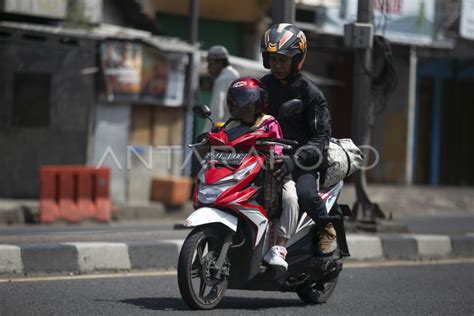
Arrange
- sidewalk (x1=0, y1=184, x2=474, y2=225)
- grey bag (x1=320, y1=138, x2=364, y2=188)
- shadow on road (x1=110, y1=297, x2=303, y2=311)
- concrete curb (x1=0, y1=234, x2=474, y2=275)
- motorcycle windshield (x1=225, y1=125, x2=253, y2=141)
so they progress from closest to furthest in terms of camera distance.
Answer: motorcycle windshield (x1=225, y1=125, x2=253, y2=141) → shadow on road (x1=110, y1=297, x2=303, y2=311) → grey bag (x1=320, y1=138, x2=364, y2=188) → concrete curb (x1=0, y1=234, x2=474, y2=275) → sidewalk (x1=0, y1=184, x2=474, y2=225)

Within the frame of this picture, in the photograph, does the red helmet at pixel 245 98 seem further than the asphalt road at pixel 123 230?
No

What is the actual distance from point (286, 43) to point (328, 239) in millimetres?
1376

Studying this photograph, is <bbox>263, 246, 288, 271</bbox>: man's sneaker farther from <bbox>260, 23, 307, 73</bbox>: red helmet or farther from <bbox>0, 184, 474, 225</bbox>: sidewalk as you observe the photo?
<bbox>0, 184, 474, 225</bbox>: sidewalk

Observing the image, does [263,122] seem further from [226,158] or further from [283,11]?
[283,11]

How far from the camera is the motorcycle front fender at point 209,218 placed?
641 cm

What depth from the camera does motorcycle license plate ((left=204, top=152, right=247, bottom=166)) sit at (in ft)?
21.9

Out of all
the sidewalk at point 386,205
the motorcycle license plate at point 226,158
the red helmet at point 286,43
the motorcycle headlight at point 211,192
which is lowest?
the sidewalk at point 386,205

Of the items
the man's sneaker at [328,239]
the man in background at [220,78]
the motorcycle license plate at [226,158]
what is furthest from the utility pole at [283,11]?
the motorcycle license plate at [226,158]

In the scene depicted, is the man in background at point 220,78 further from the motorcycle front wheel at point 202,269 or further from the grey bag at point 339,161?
the motorcycle front wheel at point 202,269

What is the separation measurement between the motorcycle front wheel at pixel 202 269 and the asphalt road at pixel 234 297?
103 mm

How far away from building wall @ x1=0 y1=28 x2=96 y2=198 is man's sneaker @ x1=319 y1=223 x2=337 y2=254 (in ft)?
34.3

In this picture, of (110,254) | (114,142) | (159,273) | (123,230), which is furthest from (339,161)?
(114,142)

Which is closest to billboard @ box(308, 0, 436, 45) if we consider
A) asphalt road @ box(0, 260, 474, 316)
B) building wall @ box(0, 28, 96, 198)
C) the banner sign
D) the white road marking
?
the banner sign

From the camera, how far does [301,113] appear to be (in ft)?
23.9
